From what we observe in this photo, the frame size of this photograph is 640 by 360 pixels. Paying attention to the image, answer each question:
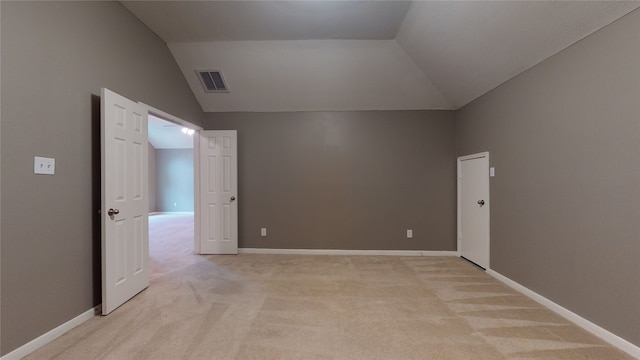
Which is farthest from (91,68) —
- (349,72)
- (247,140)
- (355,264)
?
(355,264)

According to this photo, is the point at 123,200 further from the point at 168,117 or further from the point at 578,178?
the point at 578,178

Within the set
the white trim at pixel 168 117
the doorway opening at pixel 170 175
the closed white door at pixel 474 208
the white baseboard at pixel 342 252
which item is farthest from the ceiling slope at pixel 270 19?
the doorway opening at pixel 170 175

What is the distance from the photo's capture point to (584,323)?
2072mm

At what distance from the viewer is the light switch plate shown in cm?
183

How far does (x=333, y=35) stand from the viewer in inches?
127

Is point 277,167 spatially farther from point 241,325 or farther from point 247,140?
point 241,325

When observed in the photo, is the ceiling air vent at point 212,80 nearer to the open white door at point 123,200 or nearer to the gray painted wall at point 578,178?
the open white door at point 123,200

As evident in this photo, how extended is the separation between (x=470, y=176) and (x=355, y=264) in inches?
80.8

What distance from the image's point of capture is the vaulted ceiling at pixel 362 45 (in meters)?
2.25

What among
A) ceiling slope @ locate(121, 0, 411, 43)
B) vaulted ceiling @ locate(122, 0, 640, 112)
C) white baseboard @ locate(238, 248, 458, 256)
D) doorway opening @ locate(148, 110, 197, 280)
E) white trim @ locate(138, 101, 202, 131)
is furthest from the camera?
doorway opening @ locate(148, 110, 197, 280)

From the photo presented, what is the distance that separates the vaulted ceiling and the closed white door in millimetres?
929

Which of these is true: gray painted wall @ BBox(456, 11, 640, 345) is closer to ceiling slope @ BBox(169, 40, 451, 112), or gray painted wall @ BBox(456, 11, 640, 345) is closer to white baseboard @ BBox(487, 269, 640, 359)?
white baseboard @ BBox(487, 269, 640, 359)

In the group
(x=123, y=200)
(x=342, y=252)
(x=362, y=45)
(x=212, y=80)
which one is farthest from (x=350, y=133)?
(x=123, y=200)

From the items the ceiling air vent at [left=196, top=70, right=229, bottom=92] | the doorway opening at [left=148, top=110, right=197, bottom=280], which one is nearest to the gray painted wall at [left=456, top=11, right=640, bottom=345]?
the ceiling air vent at [left=196, top=70, right=229, bottom=92]
